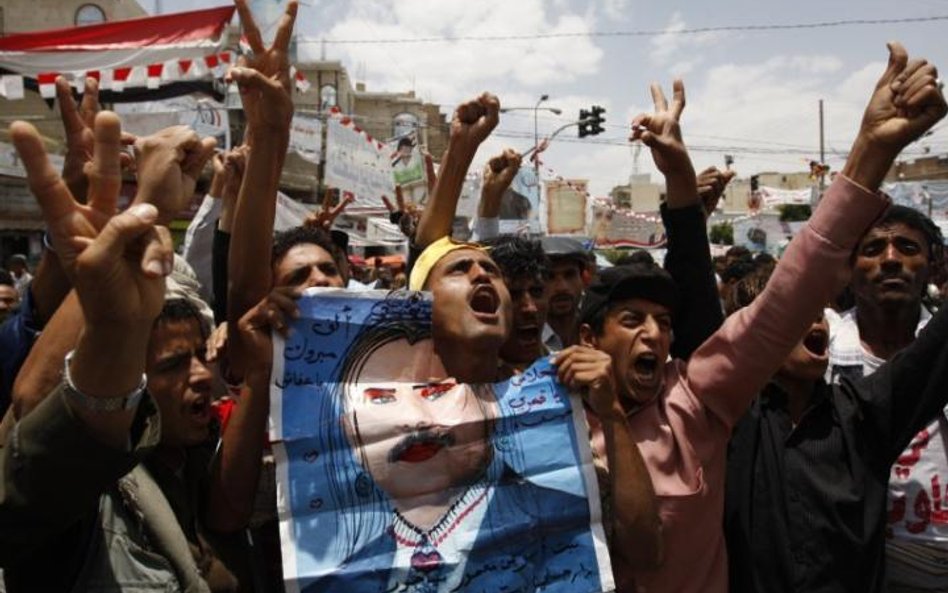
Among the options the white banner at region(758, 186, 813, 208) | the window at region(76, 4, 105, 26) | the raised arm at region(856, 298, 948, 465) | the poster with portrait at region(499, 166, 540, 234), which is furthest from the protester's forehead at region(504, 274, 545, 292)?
the window at region(76, 4, 105, 26)

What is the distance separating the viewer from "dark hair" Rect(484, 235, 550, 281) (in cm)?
278

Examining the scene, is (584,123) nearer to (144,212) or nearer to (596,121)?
(596,121)

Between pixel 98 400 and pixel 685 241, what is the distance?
1.66 m

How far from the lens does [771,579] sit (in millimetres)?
2059

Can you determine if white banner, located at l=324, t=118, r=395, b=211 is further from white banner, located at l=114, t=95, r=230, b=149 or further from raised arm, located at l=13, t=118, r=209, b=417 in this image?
raised arm, located at l=13, t=118, r=209, b=417

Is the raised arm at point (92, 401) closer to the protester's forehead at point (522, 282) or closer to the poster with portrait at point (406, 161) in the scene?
the protester's forehead at point (522, 282)

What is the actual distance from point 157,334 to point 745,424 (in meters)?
1.61

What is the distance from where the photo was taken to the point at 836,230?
1.86 meters

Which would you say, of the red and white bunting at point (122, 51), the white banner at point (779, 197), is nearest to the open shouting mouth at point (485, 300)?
the red and white bunting at point (122, 51)

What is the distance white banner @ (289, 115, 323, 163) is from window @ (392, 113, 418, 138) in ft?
79.7

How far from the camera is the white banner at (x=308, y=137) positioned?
16156 millimetres

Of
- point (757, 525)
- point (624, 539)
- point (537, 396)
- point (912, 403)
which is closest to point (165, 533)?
point (537, 396)

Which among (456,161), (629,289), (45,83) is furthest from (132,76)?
(629,289)

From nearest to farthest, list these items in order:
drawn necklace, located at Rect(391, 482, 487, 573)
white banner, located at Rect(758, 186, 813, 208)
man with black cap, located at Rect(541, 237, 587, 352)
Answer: drawn necklace, located at Rect(391, 482, 487, 573), man with black cap, located at Rect(541, 237, 587, 352), white banner, located at Rect(758, 186, 813, 208)
